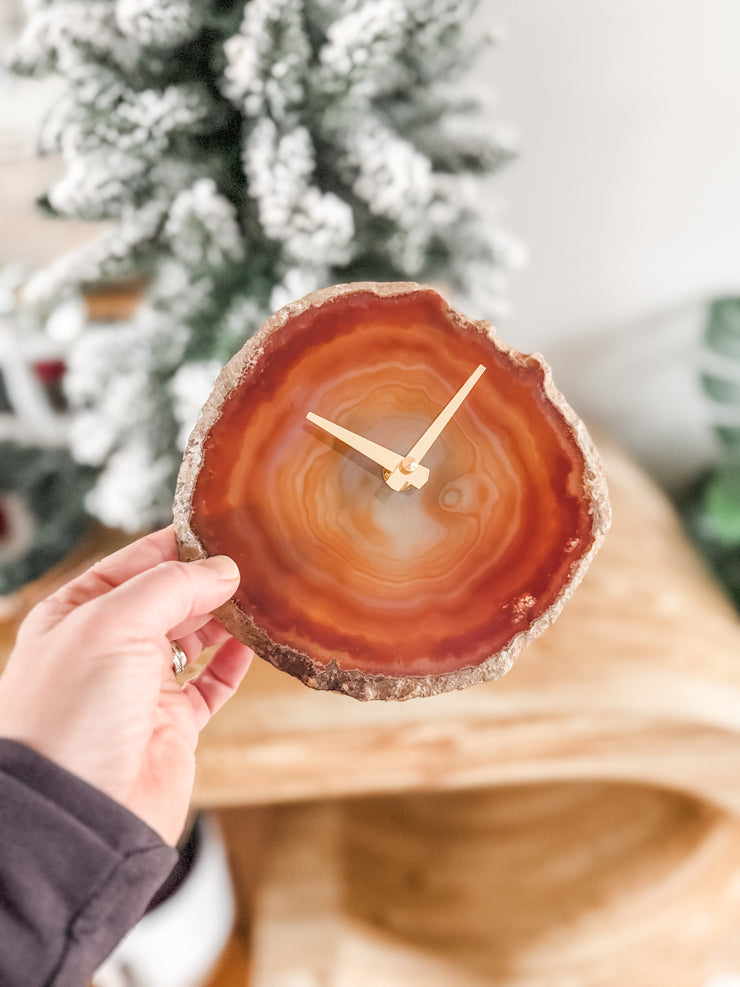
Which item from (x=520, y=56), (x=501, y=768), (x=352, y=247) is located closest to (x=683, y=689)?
(x=501, y=768)

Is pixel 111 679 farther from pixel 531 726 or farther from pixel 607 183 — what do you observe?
pixel 607 183

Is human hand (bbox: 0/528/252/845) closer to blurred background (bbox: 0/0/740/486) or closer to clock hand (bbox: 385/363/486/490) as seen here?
clock hand (bbox: 385/363/486/490)

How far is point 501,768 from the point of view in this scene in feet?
2.67

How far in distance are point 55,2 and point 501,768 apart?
87 cm

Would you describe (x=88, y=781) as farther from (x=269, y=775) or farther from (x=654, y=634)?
(x=654, y=634)

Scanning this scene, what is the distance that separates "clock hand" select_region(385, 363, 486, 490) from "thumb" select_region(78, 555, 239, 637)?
12cm

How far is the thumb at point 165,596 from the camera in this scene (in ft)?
1.42

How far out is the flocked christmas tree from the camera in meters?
0.57

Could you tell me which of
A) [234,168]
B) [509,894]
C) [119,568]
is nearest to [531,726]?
[509,894]

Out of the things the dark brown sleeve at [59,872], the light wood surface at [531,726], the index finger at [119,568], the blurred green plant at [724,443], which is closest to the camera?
the dark brown sleeve at [59,872]

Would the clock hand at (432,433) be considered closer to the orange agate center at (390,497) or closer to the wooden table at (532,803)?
the orange agate center at (390,497)

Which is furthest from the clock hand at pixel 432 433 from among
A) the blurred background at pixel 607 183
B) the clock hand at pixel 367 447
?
the blurred background at pixel 607 183

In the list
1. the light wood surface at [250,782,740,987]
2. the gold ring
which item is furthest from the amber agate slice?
the light wood surface at [250,782,740,987]

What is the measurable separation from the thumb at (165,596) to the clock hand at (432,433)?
12 cm
